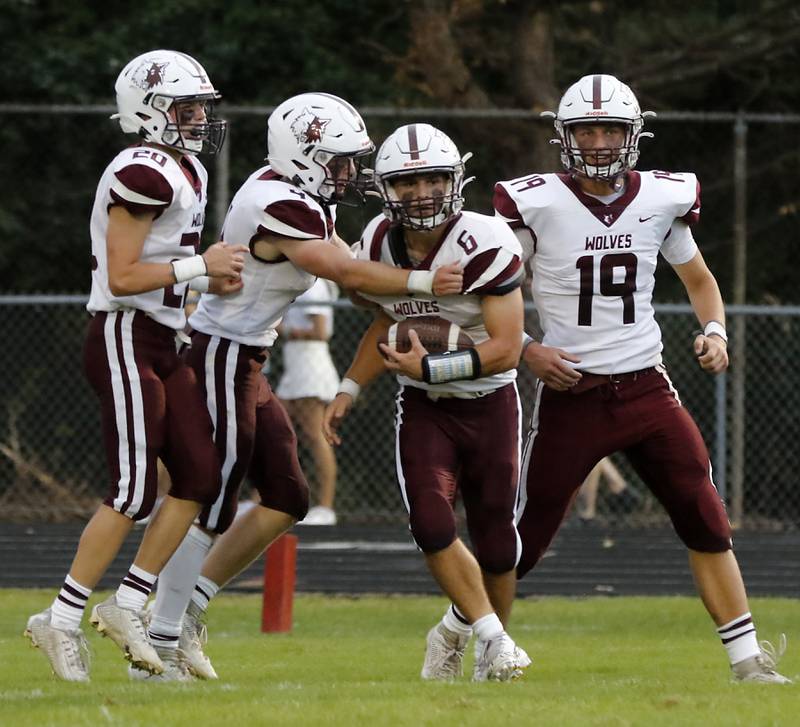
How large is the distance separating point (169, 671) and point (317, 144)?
6.16 ft

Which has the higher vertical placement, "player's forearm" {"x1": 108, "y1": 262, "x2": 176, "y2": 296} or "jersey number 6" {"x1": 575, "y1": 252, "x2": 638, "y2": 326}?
"player's forearm" {"x1": 108, "y1": 262, "x2": 176, "y2": 296}

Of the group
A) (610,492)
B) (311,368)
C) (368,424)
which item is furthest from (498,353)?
(610,492)

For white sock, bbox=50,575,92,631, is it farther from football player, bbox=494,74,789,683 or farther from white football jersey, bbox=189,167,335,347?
football player, bbox=494,74,789,683

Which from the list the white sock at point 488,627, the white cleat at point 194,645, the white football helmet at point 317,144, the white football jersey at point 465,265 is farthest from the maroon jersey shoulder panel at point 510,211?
the white cleat at point 194,645

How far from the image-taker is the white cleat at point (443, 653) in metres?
6.41

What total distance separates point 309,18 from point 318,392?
3.88 metres

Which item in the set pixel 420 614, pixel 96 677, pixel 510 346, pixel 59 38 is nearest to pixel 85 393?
pixel 59 38

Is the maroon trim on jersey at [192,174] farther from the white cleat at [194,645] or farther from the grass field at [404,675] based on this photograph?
the grass field at [404,675]

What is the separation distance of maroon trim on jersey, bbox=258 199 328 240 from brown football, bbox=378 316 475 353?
0.41 m

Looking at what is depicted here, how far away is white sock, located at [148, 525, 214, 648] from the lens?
6344mm

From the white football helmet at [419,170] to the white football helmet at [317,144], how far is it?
202 mm

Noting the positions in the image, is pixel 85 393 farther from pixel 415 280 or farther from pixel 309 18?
pixel 415 280

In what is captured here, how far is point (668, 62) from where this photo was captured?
13648mm

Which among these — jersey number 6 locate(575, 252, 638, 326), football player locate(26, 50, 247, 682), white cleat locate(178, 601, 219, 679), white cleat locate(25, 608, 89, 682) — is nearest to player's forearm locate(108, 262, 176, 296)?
football player locate(26, 50, 247, 682)
